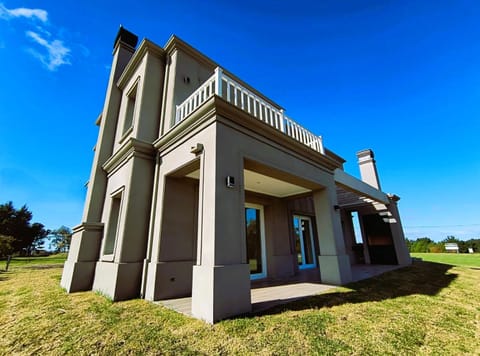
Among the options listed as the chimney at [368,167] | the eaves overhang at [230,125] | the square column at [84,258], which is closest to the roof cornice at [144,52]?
the eaves overhang at [230,125]

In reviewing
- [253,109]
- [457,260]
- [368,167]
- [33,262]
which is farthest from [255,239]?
[33,262]

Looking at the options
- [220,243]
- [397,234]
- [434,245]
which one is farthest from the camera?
[434,245]

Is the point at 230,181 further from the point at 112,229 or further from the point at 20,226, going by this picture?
the point at 20,226

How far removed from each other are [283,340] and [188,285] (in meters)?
2.97

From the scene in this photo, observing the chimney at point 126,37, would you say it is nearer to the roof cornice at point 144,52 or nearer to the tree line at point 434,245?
the roof cornice at point 144,52

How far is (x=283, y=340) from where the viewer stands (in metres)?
2.48

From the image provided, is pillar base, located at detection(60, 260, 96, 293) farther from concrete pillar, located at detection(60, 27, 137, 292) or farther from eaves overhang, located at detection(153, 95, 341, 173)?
eaves overhang, located at detection(153, 95, 341, 173)

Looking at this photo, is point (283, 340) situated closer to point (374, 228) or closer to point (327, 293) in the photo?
point (327, 293)

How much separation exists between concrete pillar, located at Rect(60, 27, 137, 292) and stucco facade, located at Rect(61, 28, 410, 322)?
0.03 metres

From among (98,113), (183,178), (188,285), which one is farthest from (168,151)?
(98,113)

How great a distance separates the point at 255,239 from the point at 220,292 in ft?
14.8

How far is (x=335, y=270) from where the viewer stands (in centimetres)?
586

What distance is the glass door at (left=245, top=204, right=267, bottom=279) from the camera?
23.7ft

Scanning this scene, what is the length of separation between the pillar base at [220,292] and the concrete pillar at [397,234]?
35.5ft
